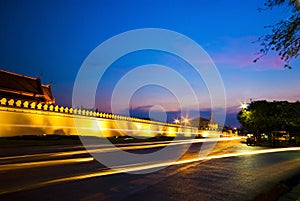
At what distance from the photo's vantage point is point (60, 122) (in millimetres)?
38406

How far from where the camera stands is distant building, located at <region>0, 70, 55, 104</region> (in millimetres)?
40775

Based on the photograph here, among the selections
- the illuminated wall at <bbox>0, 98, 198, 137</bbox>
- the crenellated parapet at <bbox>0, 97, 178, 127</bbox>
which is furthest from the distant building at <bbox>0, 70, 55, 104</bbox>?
the illuminated wall at <bbox>0, 98, 198, 137</bbox>

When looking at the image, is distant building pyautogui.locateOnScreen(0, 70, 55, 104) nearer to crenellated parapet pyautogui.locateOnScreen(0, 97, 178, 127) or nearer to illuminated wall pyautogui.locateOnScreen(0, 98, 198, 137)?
crenellated parapet pyautogui.locateOnScreen(0, 97, 178, 127)

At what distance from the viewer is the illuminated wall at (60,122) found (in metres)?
31.5

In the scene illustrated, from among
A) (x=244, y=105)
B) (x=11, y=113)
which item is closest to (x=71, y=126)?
(x=11, y=113)

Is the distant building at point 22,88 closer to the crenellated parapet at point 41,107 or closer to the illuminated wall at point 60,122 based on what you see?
the crenellated parapet at point 41,107

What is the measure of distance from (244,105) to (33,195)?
1857 inches

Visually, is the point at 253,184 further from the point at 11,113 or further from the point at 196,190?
the point at 11,113

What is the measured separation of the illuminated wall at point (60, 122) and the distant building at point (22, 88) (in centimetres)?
815

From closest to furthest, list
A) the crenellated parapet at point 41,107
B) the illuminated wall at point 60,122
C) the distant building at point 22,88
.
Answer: the illuminated wall at point 60,122
the crenellated parapet at point 41,107
the distant building at point 22,88

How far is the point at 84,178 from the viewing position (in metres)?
9.02

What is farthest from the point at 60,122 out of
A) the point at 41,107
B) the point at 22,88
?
the point at 22,88

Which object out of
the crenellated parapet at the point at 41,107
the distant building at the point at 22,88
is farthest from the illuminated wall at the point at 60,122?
the distant building at the point at 22,88

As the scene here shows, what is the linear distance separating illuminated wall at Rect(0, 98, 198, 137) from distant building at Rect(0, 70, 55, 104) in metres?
8.15
